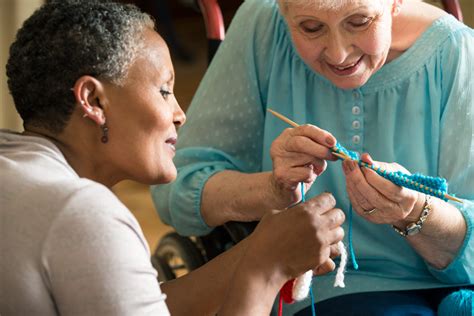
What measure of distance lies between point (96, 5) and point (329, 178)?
72cm

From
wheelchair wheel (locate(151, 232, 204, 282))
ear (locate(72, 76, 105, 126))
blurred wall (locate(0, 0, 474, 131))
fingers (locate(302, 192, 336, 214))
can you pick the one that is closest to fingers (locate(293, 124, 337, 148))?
fingers (locate(302, 192, 336, 214))

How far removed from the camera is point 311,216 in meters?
1.48

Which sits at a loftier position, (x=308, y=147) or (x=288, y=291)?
(x=308, y=147)

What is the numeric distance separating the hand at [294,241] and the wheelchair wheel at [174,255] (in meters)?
0.60

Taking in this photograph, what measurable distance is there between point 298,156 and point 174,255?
2.30 ft

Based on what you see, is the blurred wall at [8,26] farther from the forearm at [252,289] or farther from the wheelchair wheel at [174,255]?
the forearm at [252,289]

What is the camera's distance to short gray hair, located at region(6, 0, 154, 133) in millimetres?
1347

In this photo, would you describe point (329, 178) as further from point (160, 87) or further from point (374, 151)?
point (160, 87)

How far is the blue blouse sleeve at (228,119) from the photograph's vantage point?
1.93 meters

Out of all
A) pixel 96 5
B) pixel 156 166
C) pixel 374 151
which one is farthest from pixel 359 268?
pixel 96 5

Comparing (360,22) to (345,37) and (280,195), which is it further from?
(280,195)

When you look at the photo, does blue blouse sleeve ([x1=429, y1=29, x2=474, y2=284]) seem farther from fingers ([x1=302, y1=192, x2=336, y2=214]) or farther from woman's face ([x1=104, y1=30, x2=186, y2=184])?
woman's face ([x1=104, y1=30, x2=186, y2=184])

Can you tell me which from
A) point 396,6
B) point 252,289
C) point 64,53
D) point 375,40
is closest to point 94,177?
point 64,53

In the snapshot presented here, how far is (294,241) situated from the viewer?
4.75 ft
